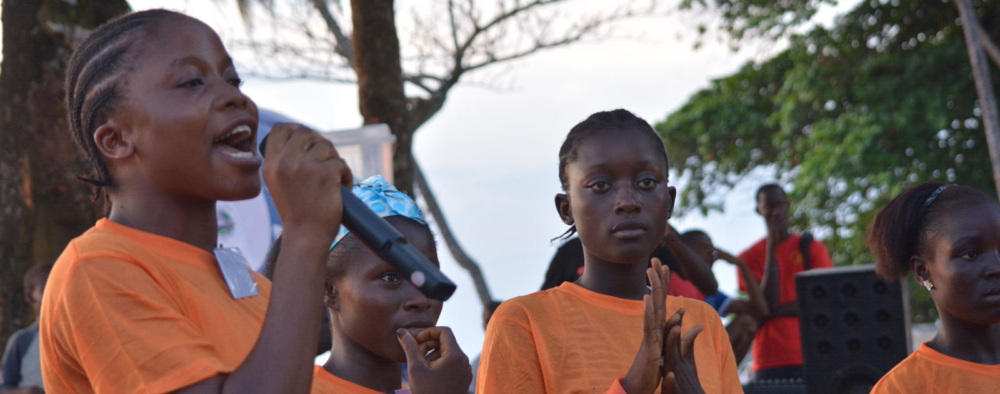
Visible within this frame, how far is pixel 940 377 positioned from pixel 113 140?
91.0 inches

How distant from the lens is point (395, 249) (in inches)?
51.2

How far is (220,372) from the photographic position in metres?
1.40

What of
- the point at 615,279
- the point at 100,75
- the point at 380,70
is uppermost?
the point at 380,70

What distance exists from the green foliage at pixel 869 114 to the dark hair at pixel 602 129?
8.68 meters

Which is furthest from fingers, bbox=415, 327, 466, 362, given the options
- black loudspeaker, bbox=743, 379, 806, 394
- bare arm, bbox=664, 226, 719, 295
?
black loudspeaker, bbox=743, 379, 806, 394

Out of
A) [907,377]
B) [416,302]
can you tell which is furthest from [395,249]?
[907,377]

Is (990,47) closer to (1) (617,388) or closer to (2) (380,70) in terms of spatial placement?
(2) (380,70)

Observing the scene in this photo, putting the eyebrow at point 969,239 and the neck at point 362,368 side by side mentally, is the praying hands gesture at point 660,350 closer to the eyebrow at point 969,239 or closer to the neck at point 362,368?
the neck at point 362,368

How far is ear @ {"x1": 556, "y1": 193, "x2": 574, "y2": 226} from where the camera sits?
2.84m

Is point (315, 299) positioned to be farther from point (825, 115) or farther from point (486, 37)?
point (825, 115)

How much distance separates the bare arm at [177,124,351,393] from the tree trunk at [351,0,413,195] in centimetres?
495

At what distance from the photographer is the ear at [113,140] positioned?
157 cm

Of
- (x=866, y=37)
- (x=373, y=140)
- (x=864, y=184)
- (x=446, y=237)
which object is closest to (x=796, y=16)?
(x=866, y=37)

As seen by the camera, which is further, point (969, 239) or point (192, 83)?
point (969, 239)
